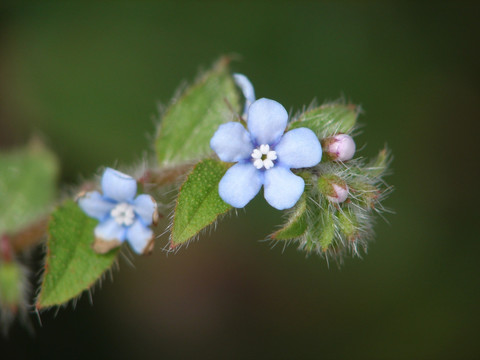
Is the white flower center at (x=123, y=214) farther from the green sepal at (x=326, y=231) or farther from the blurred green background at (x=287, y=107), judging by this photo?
the blurred green background at (x=287, y=107)

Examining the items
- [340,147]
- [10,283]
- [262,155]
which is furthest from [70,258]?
[340,147]

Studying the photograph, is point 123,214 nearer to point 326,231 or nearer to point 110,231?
point 110,231

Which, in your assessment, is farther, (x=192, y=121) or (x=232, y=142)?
(x=192, y=121)

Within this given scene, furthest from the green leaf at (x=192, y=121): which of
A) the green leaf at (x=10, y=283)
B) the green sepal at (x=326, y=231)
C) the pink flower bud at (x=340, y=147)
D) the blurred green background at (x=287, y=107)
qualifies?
the blurred green background at (x=287, y=107)

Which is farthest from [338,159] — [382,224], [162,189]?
[382,224]

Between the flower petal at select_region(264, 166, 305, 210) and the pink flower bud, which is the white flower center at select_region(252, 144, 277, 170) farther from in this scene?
the pink flower bud

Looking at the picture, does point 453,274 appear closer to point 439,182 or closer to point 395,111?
point 439,182
